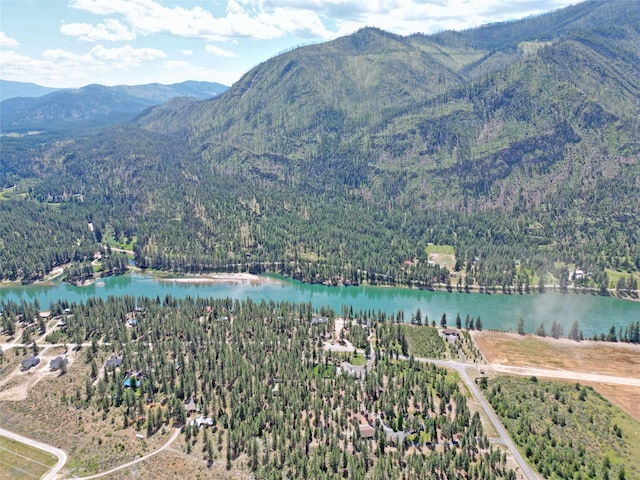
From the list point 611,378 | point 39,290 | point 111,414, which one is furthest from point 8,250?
point 611,378

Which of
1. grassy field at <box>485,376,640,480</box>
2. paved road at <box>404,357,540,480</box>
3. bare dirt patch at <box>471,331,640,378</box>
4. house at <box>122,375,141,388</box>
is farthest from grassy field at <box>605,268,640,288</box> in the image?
house at <box>122,375,141,388</box>

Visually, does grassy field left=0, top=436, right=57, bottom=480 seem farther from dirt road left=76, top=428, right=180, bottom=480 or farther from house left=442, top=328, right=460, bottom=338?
house left=442, top=328, right=460, bottom=338

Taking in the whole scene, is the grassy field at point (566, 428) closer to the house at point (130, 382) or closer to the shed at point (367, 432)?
the shed at point (367, 432)

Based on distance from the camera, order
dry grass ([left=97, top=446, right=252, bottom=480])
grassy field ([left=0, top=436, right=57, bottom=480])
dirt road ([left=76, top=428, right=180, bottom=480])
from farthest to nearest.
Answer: grassy field ([left=0, top=436, right=57, bottom=480]) → dirt road ([left=76, top=428, right=180, bottom=480]) → dry grass ([left=97, top=446, right=252, bottom=480])

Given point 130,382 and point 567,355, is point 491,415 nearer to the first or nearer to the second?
point 567,355

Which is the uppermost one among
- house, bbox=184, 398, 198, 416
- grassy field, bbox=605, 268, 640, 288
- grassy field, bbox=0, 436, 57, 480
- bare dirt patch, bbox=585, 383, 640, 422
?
grassy field, bbox=605, 268, 640, 288

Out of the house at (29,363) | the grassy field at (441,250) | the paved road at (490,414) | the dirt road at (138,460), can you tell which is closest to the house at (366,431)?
the paved road at (490,414)

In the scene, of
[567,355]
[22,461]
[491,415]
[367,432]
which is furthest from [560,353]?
[22,461]
